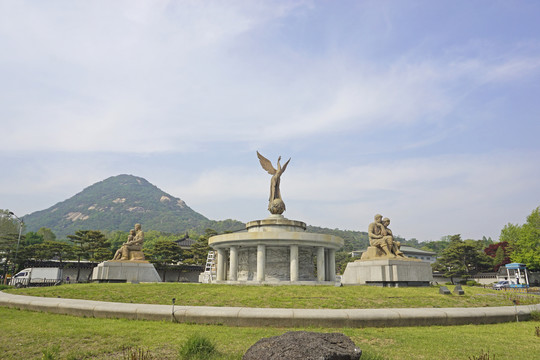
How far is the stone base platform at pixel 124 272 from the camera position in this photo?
971 inches

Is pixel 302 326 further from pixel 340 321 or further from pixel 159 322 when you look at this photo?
pixel 159 322

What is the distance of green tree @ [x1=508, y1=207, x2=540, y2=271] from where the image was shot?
42375 mm

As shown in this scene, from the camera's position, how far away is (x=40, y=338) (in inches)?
332

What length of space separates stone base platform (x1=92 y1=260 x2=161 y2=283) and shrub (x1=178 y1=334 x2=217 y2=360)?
20415 mm

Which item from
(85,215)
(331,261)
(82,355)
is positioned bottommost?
(82,355)

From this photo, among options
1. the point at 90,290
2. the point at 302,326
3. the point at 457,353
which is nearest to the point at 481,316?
the point at 457,353

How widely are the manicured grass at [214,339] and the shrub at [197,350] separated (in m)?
0.25

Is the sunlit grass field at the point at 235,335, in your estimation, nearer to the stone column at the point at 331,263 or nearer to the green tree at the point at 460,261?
the stone column at the point at 331,263

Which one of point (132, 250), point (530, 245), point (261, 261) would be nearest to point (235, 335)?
point (261, 261)

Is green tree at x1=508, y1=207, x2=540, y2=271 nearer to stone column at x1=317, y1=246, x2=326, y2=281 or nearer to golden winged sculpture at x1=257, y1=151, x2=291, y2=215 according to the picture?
stone column at x1=317, y1=246, x2=326, y2=281

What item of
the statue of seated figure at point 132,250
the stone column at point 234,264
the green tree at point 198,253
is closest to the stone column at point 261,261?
the stone column at point 234,264

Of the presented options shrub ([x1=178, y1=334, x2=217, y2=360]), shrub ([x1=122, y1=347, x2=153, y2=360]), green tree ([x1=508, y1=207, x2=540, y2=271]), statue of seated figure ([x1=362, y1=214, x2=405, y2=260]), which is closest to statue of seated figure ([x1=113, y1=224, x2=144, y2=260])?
statue of seated figure ([x1=362, y1=214, x2=405, y2=260])

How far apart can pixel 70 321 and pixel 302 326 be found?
6.97m

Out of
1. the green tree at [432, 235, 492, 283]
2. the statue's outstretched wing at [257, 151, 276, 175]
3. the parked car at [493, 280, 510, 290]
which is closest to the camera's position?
the statue's outstretched wing at [257, 151, 276, 175]
